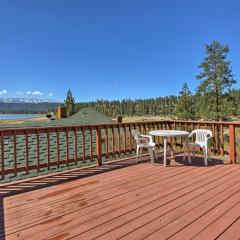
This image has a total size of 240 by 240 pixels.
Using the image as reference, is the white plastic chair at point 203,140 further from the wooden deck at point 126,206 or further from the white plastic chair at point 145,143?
the white plastic chair at point 145,143

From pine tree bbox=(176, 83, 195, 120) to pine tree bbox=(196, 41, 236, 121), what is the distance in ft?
21.0

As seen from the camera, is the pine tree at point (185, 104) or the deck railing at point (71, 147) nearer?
the deck railing at point (71, 147)

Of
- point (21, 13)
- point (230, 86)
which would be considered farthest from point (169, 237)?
point (230, 86)

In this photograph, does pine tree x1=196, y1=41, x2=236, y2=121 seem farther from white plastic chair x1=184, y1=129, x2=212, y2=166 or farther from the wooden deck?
the wooden deck

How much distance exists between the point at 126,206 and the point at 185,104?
2674 cm

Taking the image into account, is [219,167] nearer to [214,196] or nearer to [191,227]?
[214,196]

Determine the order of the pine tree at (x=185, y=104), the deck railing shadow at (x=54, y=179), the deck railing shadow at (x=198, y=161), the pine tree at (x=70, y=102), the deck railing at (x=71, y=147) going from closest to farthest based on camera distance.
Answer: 1. the deck railing shadow at (x=54, y=179)
2. the deck railing at (x=71, y=147)
3. the deck railing shadow at (x=198, y=161)
4. the pine tree at (x=185, y=104)
5. the pine tree at (x=70, y=102)

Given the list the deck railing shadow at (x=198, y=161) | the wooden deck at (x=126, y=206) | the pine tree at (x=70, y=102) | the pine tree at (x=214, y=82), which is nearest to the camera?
the wooden deck at (x=126, y=206)

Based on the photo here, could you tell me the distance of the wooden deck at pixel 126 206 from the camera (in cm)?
227

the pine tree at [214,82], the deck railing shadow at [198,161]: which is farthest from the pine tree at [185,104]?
the deck railing shadow at [198,161]

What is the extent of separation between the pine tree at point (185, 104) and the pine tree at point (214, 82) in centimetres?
641

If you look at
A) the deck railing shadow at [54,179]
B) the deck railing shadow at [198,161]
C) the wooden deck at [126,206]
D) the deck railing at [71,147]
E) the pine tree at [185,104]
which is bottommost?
the wooden deck at [126,206]

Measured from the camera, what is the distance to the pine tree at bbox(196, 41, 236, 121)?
20.2 meters

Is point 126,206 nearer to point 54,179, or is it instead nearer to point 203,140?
point 54,179
